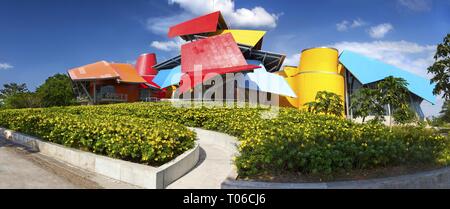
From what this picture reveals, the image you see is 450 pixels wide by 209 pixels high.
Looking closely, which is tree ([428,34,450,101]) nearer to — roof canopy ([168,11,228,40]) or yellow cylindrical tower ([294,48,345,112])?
yellow cylindrical tower ([294,48,345,112])

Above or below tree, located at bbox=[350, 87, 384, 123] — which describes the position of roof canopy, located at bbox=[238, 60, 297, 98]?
above

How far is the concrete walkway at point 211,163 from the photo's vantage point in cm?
655

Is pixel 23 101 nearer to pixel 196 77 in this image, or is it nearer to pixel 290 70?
pixel 196 77

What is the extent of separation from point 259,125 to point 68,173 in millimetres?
4914

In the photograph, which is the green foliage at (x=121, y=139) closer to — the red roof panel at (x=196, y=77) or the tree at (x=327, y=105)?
the tree at (x=327, y=105)

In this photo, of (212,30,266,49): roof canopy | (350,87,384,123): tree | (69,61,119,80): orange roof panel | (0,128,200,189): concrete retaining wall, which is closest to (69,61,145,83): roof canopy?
(69,61,119,80): orange roof panel

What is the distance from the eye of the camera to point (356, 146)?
19.8 ft

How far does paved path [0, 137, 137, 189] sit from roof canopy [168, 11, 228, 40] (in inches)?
1327

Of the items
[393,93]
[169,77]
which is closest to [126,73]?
[169,77]

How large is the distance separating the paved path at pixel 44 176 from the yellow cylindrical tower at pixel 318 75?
28543 mm

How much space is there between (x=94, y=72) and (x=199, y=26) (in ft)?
43.3

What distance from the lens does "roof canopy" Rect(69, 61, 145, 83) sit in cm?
3634
